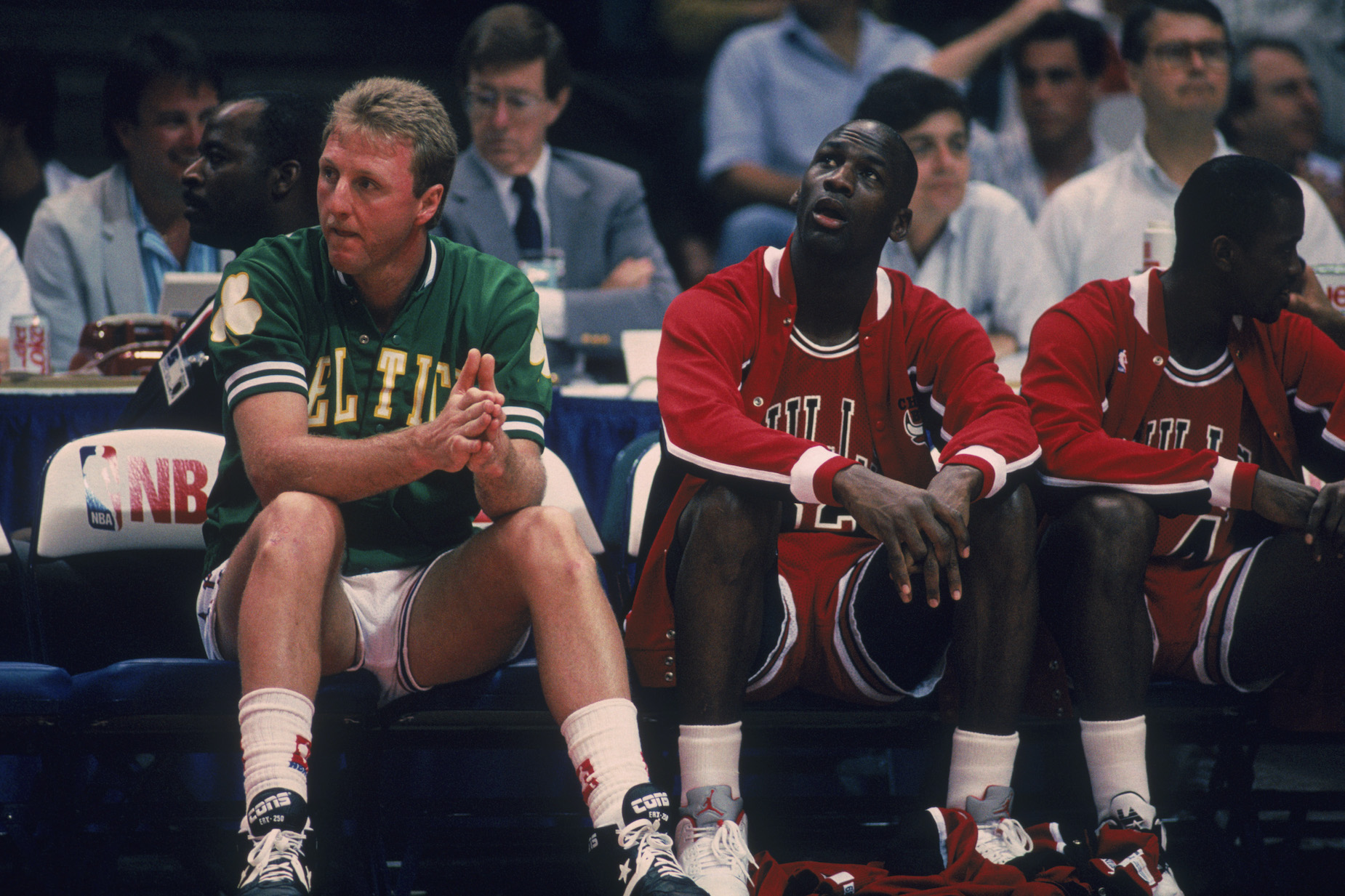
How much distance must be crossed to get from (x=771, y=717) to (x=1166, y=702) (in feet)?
2.21

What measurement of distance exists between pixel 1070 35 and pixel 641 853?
4.14 m

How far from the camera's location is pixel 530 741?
2145 millimetres

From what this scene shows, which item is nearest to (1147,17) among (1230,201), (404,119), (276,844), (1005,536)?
(1230,201)

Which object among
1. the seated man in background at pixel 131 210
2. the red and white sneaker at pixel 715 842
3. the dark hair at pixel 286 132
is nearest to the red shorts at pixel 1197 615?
the red and white sneaker at pixel 715 842

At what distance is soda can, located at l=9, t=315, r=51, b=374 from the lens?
3.31m

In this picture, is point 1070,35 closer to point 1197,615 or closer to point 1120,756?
point 1197,615

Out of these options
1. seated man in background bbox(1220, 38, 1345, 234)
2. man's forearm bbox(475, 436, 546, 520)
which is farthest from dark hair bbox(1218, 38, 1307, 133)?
man's forearm bbox(475, 436, 546, 520)

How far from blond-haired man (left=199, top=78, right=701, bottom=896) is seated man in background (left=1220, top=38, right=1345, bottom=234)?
12.0ft

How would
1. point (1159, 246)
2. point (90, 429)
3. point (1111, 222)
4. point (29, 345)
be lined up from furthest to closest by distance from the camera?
point (1111, 222) → point (29, 345) → point (1159, 246) → point (90, 429)

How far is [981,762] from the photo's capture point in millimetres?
2002

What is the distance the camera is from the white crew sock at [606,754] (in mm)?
1825

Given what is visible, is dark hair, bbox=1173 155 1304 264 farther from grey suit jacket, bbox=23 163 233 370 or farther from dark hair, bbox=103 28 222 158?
dark hair, bbox=103 28 222 158

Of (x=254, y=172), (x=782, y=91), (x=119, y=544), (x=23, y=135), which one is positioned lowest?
(x=119, y=544)

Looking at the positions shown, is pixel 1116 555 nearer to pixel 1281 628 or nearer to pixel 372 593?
pixel 1281 628
